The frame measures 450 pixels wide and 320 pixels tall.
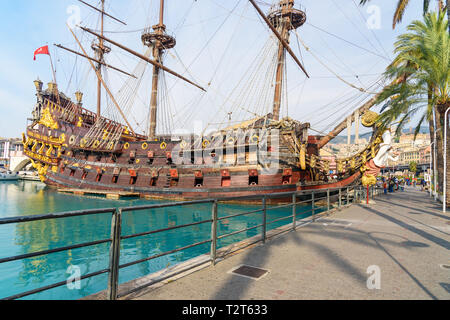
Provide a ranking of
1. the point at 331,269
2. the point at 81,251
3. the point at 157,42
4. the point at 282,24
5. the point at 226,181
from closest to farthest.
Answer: the point at 331,269 → the point at 81,251 → the point at 226,181 → the point at 282,24 → the point at 157,42

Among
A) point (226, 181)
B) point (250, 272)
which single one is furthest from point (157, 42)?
point (250, 272)

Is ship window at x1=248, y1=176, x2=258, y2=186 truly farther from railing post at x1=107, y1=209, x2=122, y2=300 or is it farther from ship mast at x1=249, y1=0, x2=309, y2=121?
railing post at x1=107, y1=209, x2=122, y2=300

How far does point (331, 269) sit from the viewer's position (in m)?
4.26

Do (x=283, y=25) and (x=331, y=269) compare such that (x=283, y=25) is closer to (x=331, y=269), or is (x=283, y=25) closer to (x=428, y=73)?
(x=428, y=73)

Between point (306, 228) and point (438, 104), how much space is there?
11628mm

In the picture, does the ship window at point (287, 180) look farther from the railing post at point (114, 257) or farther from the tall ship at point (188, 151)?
the railing post at point (114, 257)


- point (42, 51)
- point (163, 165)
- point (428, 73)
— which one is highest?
point (42, 51)

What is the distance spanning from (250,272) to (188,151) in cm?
2177

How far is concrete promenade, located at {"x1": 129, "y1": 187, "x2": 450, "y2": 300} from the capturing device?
131 inches

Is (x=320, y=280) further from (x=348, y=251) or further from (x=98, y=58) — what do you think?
(x=98, y=58)

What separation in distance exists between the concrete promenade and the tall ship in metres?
12.2

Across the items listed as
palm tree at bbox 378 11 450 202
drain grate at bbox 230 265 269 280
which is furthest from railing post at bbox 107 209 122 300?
palm tree at bbox 378 11 450 202

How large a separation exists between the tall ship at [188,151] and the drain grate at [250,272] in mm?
15384

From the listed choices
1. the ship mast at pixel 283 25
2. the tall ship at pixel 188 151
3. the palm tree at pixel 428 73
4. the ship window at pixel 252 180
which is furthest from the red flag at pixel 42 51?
the palm tree at pixel 428 73
